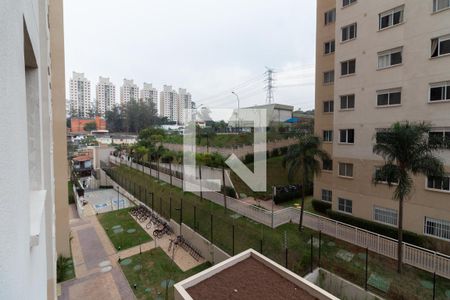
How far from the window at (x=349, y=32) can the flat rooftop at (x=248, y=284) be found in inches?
523

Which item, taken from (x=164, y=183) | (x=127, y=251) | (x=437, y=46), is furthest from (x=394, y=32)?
(x=164, y=183)

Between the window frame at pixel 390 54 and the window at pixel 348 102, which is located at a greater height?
the window frame at pixel 390 54

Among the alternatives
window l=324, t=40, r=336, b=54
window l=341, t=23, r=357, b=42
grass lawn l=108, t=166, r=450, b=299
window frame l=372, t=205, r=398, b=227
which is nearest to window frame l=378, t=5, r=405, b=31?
window l=341, t=23, r=357, b=42

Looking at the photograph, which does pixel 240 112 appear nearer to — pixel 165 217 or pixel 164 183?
pixel 164 183

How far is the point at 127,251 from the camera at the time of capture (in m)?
13.3

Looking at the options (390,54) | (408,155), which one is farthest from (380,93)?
(408,155)

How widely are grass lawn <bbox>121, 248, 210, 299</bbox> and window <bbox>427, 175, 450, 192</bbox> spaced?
1086 cm

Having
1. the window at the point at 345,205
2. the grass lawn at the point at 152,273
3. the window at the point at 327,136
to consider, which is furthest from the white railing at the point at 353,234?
the window at the point at 327,136

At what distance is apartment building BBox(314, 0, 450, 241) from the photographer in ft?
33.9

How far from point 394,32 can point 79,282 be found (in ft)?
62.6

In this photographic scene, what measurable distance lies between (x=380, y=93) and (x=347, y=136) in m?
2.77

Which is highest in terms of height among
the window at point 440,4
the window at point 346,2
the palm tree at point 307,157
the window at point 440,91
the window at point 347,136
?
the window at point 346,2

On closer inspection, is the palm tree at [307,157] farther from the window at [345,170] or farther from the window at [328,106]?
the window at [328,106]

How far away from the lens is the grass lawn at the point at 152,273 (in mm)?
9912
